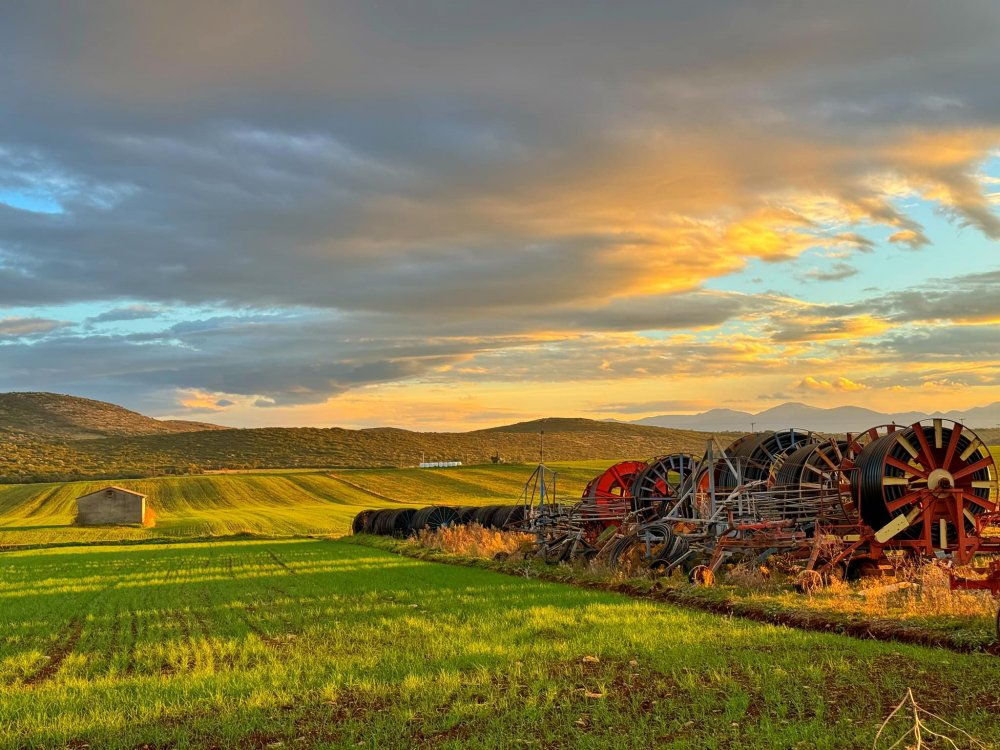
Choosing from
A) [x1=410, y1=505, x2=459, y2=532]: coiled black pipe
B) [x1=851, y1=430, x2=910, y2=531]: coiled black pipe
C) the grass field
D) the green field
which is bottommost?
the green field

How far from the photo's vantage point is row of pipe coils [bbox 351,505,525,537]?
47844 mm

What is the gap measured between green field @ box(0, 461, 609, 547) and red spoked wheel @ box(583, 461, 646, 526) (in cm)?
2791

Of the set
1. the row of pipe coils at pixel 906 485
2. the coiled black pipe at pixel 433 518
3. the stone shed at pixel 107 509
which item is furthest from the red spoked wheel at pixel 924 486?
the stone shed at pixel 107 509

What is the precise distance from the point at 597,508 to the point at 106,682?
28604 millimetres

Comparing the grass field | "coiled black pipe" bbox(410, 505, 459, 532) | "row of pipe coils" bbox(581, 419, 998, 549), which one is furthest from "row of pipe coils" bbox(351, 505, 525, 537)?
the grass field

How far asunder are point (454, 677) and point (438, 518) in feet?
127

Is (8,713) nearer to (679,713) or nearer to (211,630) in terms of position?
(211,630)

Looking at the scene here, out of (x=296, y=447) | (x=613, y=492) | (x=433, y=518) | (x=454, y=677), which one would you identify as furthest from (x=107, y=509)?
(x=296, y=447)

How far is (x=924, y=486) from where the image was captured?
25625 mm

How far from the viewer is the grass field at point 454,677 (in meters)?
10.6

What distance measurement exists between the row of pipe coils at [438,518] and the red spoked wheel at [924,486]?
22.6 metres

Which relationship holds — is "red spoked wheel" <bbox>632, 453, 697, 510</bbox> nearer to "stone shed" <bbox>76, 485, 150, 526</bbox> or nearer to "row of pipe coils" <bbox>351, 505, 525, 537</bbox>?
"row of pipe coils" <bbox>351, 505, 525, 537</bbox>

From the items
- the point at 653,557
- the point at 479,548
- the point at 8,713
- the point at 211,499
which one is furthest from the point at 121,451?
A: the point at 8,713

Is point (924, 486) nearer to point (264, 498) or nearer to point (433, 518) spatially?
point (433, 518)
